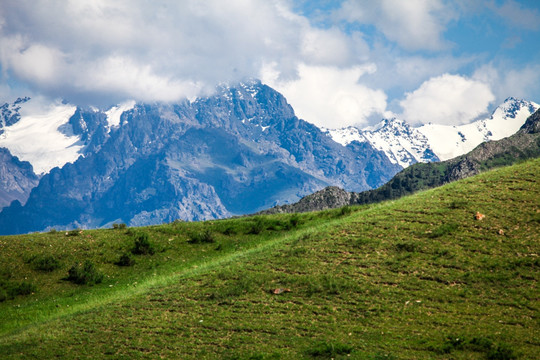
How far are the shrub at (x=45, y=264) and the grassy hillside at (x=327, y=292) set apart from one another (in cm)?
10

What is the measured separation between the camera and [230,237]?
4378 cm

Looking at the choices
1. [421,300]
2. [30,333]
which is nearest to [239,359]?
[421,300]

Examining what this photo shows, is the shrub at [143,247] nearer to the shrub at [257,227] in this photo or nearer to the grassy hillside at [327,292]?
the grassy hillside at [327,292]

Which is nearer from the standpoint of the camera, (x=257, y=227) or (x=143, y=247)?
(x=143, y=247)

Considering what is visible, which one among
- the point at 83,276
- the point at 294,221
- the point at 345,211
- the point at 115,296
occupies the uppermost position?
the point at 294,221

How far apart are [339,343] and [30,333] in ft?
49.8

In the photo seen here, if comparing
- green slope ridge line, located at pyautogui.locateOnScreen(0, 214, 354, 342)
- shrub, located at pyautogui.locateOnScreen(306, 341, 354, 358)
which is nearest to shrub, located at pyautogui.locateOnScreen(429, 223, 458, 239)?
green slope ridge line, located at pyautogui.locateOnScreen(0, 214, 354, 342)

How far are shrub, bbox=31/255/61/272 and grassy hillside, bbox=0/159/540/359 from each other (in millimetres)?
97

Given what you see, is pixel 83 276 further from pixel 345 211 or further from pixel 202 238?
pixel 345 211

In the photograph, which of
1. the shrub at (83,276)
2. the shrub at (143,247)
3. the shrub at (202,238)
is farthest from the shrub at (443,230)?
the shrub at (83,276)

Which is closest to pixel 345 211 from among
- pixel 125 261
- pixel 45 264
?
pixel 125 261

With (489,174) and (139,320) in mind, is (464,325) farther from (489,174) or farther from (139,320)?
(489,174)

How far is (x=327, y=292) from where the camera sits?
24.4 metres

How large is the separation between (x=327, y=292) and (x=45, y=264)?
21.4m
